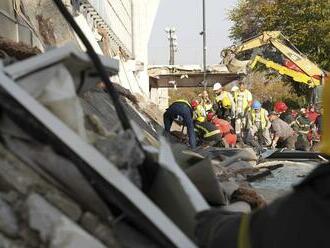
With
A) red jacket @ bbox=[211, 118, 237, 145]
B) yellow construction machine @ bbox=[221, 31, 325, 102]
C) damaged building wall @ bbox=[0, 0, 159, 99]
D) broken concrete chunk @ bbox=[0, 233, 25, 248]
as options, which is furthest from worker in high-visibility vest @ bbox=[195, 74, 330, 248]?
yellow construction machine @ bbox=[221, 31, 325, 102]

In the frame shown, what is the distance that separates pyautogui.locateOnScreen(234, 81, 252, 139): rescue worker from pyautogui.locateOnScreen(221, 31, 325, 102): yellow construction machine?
286 centimetres

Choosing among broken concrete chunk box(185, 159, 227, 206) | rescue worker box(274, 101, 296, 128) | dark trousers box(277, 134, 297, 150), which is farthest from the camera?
rescue worker box(274, 101, 296, 128)

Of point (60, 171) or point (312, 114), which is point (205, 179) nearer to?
point (60, 171)

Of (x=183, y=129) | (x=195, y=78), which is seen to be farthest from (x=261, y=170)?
(x=195, y=78)

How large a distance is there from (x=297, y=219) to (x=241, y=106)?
1548 centimetres

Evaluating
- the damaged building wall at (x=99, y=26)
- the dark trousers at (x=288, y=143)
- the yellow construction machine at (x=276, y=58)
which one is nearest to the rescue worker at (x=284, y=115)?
the dark trousers at (x=288, y=143)

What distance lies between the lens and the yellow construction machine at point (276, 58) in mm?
20047

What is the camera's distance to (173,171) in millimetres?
1761

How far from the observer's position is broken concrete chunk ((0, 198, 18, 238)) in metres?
1.60

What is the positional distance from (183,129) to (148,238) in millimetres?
7644

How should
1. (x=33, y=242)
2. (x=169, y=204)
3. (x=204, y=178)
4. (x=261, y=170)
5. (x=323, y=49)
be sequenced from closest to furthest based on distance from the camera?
1. (x=33, y=242)
2. (x=169, y=204)
3. (x=204, y=178)
4. (x=261, y=170)
5. (x=323, y=49)

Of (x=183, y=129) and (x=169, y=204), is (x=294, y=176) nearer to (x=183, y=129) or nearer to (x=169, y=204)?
(x=169, y=204)

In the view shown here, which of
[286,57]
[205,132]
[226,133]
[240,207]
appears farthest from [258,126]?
[240,207]

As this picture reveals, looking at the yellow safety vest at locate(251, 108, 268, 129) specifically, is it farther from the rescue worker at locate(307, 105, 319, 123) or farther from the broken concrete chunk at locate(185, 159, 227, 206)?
the broken concrete chunk at locate(185, 159, 227, 206)
